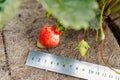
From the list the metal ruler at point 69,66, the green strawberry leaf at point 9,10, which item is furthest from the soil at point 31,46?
the green strawberry leaf at point 9,10

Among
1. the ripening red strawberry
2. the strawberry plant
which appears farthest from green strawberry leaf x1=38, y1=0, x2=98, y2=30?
the ripening red strawberry

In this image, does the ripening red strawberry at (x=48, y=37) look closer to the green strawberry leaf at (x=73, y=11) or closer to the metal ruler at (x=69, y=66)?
the metal ruler at (x=69, y=66)

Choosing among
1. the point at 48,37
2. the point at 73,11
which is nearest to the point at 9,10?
the point at 73,11

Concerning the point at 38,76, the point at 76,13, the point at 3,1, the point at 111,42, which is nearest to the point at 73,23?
the point at 76,13

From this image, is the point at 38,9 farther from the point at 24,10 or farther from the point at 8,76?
the point at 8,76

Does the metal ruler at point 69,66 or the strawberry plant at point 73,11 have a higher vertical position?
the strawberry plant at point 73,11

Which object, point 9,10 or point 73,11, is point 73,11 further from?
point 9,10
